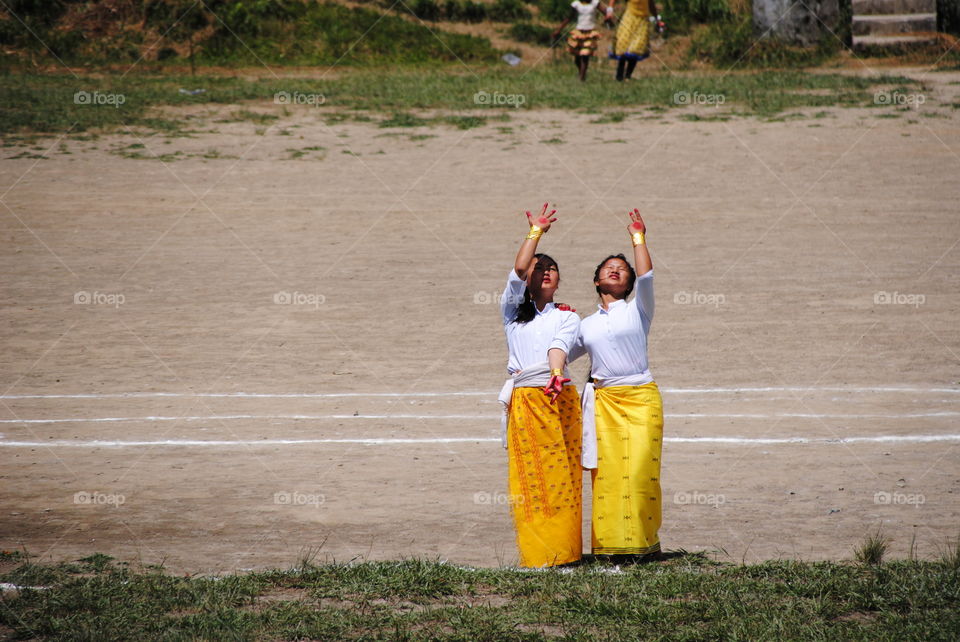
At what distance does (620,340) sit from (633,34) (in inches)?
736

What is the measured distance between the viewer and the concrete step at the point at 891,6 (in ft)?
89.1

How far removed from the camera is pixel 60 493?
828cm

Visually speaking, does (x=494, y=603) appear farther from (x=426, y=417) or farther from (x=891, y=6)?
(x=891, y=6)

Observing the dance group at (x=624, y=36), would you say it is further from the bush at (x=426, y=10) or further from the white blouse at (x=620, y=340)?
the white blouse at (x=620, y=340)

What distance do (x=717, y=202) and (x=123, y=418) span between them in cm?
1058

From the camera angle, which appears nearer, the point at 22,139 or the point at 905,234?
the point at 905,234

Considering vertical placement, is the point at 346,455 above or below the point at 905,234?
below

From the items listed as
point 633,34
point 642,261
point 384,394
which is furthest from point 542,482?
point 633,34

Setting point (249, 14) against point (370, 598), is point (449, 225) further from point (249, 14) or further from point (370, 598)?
point (249, 14)

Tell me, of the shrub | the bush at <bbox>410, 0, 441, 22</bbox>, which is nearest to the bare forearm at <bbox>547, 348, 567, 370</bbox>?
the shrub

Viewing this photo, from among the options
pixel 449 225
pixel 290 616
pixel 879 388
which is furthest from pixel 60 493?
pixel 449 225

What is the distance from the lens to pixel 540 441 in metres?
6.71

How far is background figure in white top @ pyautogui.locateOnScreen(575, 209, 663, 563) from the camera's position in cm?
Answer: 662

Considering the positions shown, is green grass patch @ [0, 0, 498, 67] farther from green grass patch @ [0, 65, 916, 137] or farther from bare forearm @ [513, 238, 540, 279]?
bare forearm @ [513, 238, 540, 279]
